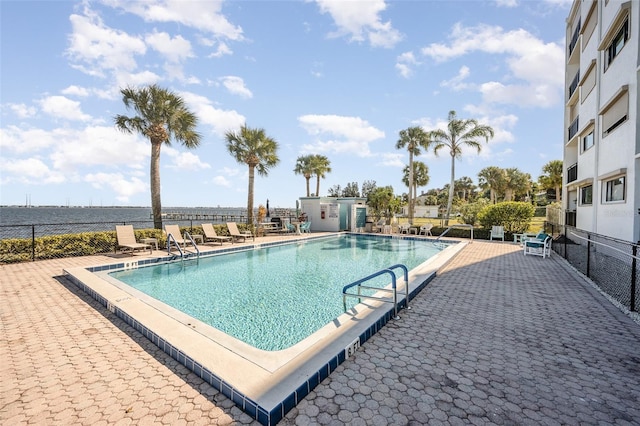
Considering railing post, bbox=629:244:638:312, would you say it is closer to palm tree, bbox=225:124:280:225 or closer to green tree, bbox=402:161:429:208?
palm tree, bbox=225:124:280:225

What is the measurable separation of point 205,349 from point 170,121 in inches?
571

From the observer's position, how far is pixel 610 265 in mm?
9250

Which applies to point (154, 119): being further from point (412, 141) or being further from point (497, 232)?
point (412, 141)

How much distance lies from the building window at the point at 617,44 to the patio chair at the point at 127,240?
1810 cm

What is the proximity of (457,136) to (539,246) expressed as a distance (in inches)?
609

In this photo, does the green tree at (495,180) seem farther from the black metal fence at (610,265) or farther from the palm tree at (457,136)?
the black metal fence at (610,265)

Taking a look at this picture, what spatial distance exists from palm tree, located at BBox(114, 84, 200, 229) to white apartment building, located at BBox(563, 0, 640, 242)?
18.1m

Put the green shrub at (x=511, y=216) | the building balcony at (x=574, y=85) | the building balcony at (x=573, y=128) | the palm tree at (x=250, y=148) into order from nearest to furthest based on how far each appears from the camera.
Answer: the building balcony at (x=573, y=128) → the building balcony at (x=574, y=85) → the green shrub at (x=511, y=216) → the palm tree at (x=250, y=148)

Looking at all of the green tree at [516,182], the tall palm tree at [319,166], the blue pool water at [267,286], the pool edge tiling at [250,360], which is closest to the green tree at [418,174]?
the tall palm tree at [319,166]

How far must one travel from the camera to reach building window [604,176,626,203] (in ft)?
33.3

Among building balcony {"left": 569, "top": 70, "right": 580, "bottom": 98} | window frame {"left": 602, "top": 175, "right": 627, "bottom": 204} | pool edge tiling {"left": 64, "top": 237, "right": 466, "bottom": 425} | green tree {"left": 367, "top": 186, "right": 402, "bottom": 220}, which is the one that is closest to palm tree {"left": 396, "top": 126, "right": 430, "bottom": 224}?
green tree {"left": 367, "top": 186, "right": 402, "bottom": 220}

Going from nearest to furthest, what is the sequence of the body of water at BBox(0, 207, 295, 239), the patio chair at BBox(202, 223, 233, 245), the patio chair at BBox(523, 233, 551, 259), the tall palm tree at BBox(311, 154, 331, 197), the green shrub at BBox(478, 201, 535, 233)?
the patio chair at BBox(523, 233, 551, 259) → the body of water at BBox(0, 207, 295, 239) → the patio chair at BBox(202, 223, 233, 245) → the green shrub at BBox(478, 201, 535, 233) → the tall palm tree at BBox(311, 154, 331, 197)

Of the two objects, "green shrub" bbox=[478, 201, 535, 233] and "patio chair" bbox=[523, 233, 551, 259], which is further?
"green shrub" bbox=[478, 201, 535, 233]

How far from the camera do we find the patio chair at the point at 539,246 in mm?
10882
